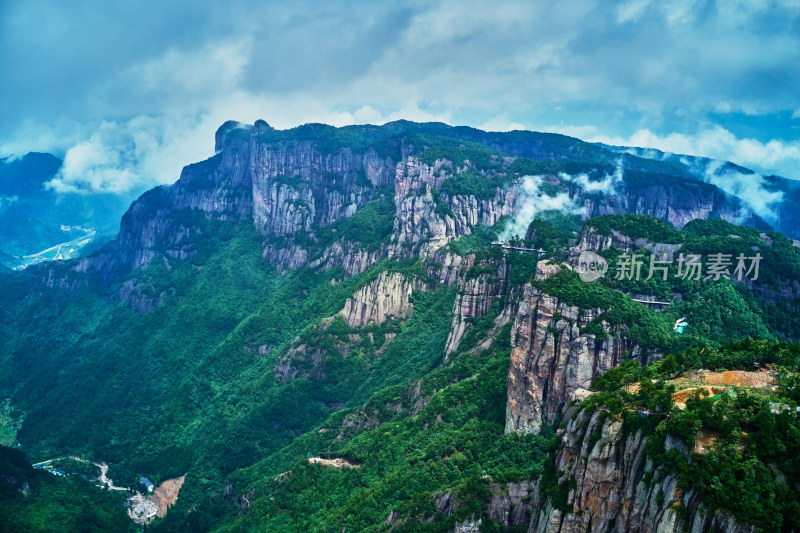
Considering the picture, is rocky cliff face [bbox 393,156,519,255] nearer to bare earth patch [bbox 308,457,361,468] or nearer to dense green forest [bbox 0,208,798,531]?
dense green forest [bbox 0,208,798,531]

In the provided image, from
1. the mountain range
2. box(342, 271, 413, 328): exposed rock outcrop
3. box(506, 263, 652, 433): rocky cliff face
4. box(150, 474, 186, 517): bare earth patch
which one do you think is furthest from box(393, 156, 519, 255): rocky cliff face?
box(506, 263, 652, 433): rocky cliff face

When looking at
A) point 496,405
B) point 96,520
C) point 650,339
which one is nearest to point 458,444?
point 496,405

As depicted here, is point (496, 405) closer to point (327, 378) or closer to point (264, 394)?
point (327, 378)

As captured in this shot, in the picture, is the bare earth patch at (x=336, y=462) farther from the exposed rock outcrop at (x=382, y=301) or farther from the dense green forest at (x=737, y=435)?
the dense green forest at (x=737, y=435)

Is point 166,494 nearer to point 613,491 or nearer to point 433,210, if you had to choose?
point 433,210

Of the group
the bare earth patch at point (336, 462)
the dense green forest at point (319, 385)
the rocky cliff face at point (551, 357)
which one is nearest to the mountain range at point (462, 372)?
the rocky cliff face at point (551, 357)

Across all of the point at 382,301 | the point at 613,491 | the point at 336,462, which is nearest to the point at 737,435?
the point at 613,491
